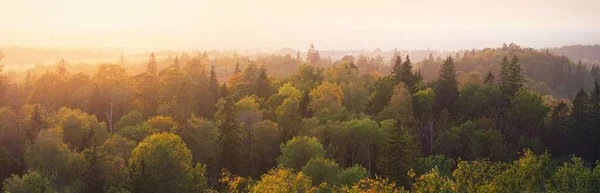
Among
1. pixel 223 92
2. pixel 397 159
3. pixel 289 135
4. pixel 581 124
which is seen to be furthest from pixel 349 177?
pixel 581 124

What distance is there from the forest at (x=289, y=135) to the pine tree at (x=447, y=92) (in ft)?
0.68

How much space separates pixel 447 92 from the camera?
79.7 meters

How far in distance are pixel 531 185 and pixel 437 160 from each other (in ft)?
92.2

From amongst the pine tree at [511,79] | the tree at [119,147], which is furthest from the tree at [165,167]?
the pine tree at [511,79]

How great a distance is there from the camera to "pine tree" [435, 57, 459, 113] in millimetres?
79125

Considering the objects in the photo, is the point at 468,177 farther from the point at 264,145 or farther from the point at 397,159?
the point at 264,145

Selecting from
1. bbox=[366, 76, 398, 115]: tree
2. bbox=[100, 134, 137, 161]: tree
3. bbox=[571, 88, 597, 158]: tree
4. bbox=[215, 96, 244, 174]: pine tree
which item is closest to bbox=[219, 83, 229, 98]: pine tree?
bbox=[366, 76, 398, 115]: tree

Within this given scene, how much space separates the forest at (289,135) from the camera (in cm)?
4159

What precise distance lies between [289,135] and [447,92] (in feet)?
94.1

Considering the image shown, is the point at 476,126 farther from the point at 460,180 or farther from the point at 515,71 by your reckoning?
the point at 460,180

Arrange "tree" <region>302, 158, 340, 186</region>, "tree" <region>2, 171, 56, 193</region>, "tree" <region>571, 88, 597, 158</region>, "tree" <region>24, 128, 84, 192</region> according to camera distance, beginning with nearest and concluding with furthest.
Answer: "tree" <region>2, 171, 56, 193</region> < "tree" <region>302, 158, 340, 186</region> < "tree" <region>24, 128, 84, 192</region> < "tree" <region>571, 88, 597, 158</region>

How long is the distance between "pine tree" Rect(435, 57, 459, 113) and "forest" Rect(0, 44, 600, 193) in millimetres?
208

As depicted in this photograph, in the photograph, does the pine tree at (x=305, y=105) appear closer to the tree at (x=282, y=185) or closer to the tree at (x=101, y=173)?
the tree at (x=101, y=173)

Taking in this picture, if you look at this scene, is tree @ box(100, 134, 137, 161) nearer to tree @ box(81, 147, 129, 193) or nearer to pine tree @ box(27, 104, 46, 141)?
tree @ box(81, 147, 129, 193)
